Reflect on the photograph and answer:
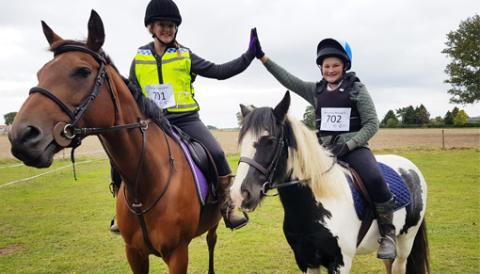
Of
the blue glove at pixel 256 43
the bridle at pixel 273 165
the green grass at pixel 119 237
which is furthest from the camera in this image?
the green grass at pixel 119 237

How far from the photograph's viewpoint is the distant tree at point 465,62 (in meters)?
34.3

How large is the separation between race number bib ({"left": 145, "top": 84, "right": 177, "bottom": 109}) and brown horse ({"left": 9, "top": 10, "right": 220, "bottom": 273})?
0.35 meters

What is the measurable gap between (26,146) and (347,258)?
246cm

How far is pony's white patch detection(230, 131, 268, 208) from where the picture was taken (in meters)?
A: 2.32

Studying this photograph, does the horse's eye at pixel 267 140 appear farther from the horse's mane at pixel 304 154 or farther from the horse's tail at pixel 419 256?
the horse's tail at pixel 419 256

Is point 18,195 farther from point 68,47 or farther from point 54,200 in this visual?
point 68,47

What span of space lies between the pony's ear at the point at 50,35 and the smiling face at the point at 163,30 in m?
1.10

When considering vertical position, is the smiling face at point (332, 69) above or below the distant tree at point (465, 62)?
below

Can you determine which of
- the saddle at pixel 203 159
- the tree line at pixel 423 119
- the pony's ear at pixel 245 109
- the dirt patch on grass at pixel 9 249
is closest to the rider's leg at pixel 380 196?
the pony's ear at pixel 245 109

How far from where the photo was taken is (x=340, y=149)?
3.19 m

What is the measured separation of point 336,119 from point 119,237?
5588mm

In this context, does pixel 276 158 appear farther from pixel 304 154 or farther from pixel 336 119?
pixel 336 119

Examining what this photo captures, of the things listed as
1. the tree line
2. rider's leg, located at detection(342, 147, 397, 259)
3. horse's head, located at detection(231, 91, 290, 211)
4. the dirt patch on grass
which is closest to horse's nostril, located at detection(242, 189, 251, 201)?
horse's head, located at detection(231, 91, 290, 211)

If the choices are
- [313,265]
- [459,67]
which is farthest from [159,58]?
[459,67]
